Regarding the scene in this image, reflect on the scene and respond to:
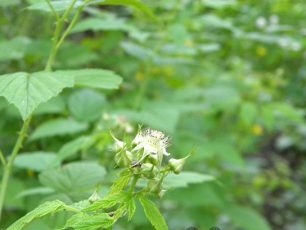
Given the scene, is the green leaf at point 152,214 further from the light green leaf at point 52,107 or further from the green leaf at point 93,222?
the light green leaf at point 52,107

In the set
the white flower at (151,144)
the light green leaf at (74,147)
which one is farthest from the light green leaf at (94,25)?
the white flower at (151,144)

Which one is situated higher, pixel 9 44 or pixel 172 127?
pixel 9 44

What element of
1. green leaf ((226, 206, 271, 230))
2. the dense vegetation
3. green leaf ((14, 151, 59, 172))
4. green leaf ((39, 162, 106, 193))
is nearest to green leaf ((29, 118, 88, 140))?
the dense vegetation

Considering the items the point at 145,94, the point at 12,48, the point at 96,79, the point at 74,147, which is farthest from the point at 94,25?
the point at 145,94

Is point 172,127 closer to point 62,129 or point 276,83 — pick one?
point 62,129

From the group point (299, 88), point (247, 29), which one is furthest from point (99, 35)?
point (299, 88)

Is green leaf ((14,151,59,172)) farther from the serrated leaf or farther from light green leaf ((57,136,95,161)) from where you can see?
the serrated leaf

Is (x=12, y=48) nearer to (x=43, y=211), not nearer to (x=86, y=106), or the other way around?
(x=86, y=106)

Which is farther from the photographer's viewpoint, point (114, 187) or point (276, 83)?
point (276, 83)

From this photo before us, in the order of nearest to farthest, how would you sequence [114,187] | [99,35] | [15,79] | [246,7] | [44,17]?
[114,187], [15,79], [44,17], [99,35], [246,7]
